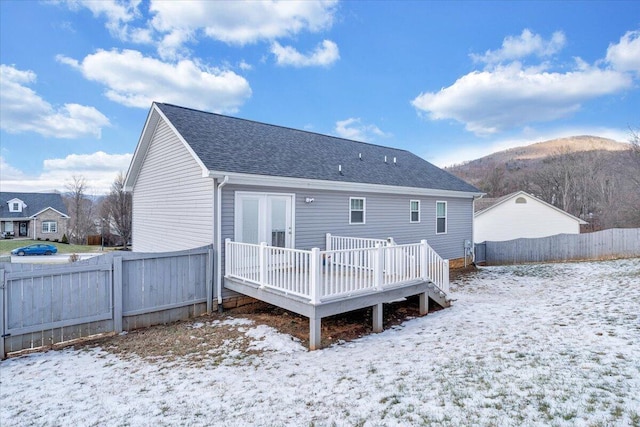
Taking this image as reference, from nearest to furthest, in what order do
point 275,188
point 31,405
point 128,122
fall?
point 31,405 < point 275,188 < point 128,122

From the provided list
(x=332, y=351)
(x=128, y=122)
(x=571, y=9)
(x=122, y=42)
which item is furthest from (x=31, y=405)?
(x=571, y=9)

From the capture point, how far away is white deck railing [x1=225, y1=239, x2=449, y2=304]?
231 inches

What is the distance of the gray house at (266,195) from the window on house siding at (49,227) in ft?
112

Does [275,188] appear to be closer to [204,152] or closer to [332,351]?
[204,152]

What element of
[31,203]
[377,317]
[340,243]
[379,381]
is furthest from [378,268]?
[31,203]

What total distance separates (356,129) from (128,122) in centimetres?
1805

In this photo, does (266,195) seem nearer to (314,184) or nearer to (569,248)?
(314,184)

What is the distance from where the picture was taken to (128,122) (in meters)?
17.1

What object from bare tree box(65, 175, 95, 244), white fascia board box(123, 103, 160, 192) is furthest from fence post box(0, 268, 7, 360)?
bare tree box(65, 175, 95, 244)

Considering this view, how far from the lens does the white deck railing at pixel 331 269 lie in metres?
5.86

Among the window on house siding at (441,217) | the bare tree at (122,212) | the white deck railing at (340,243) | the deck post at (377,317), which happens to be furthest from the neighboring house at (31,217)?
the deck post at (377,317)

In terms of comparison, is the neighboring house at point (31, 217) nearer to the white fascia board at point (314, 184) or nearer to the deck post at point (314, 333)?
the white fascia board at point (314, 184)

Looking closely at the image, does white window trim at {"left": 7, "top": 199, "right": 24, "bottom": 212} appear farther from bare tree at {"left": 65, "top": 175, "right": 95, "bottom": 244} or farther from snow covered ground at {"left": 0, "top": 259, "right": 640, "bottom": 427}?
snow covered ground at {"left": 0, "top": 259, "right": 640, "bottom": 427}

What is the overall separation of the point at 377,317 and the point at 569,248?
15011 mm
